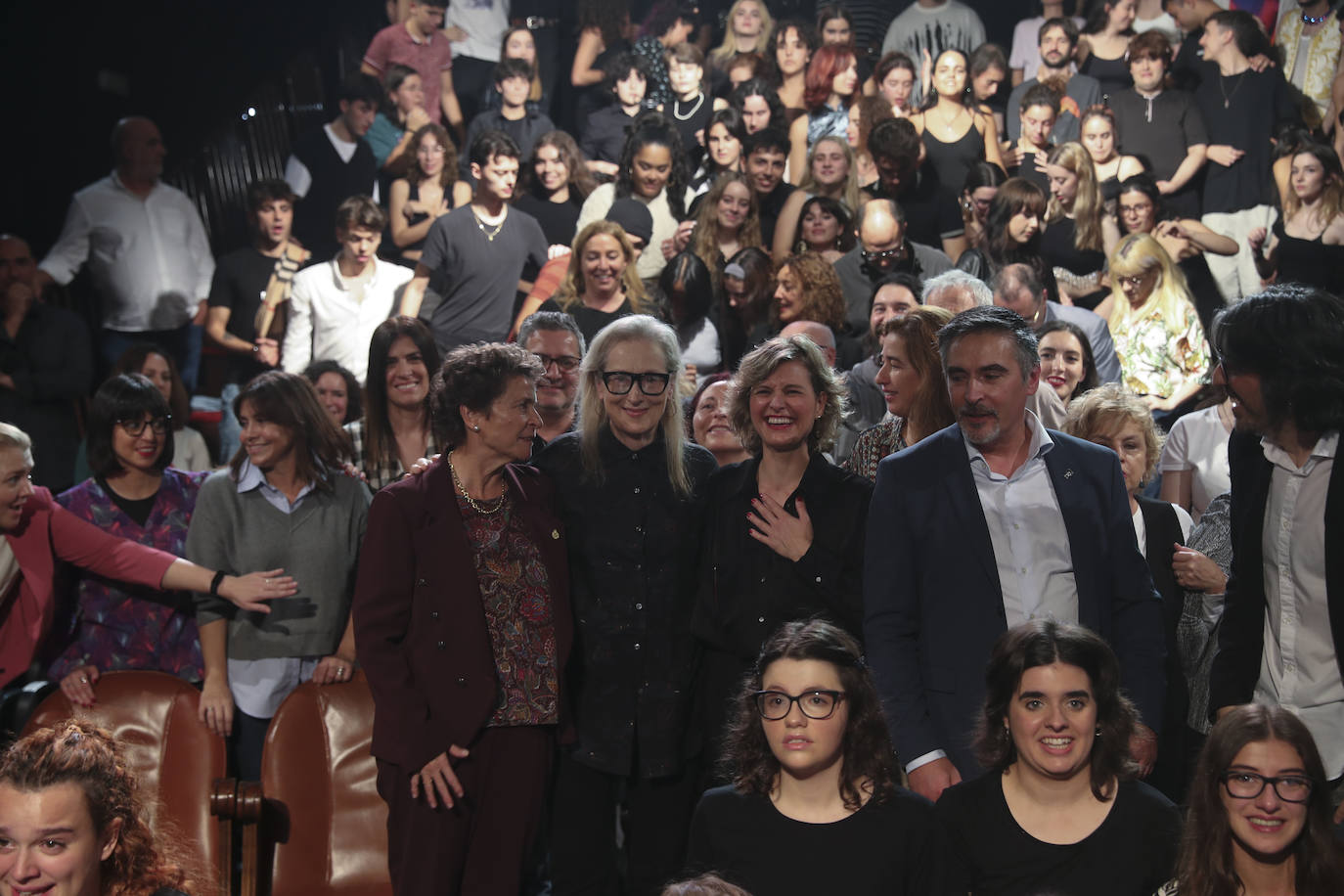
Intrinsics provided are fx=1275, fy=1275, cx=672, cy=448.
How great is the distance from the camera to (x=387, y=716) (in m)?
2.65

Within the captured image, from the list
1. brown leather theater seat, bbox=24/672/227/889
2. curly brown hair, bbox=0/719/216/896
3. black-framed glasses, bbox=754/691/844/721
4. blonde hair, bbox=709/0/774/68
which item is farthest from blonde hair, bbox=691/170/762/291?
curly brown hair, bbox=0/719/216/896

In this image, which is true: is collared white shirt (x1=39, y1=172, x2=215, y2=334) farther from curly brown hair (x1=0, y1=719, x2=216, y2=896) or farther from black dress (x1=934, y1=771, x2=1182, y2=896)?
black dress (x1=934, y1=771, x2=1182, y2=896)

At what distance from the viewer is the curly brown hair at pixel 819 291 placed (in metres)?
5.04

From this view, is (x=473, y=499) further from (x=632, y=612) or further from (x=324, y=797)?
(x=324, y=797)

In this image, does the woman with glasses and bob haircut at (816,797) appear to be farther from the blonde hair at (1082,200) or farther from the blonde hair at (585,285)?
the blonde hair at (1082,200)

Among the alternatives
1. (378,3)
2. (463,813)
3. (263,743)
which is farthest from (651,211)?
(463,813)

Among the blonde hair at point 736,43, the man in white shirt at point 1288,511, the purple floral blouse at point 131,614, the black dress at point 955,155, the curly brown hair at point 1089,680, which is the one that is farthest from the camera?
the blonde hair at point 736,43

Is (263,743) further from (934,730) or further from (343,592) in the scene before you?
(934,730)

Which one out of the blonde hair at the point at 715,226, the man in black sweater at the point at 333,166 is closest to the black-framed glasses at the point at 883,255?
the blonde hair at the point at 715,226

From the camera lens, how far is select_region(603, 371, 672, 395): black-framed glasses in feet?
9.23

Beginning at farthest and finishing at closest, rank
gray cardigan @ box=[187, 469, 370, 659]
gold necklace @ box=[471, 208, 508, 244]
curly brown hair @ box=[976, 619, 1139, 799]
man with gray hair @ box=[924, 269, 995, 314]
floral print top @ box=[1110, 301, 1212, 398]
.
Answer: gold necklace @ box=[471, 208, 508, 244] → floral print top @ box=[1110, 301, 1212, 398] → man with gray hair @ box=[924, 269, 995, 314] → gray cardigan @ box=[187, 469, 370, 659] → curly brown hair @ box=[976, 619, 1139, 799]

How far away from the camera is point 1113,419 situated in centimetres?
339

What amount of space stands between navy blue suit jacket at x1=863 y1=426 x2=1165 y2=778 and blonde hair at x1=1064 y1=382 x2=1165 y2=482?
96 cm

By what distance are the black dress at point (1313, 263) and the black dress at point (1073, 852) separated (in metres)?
4.40
